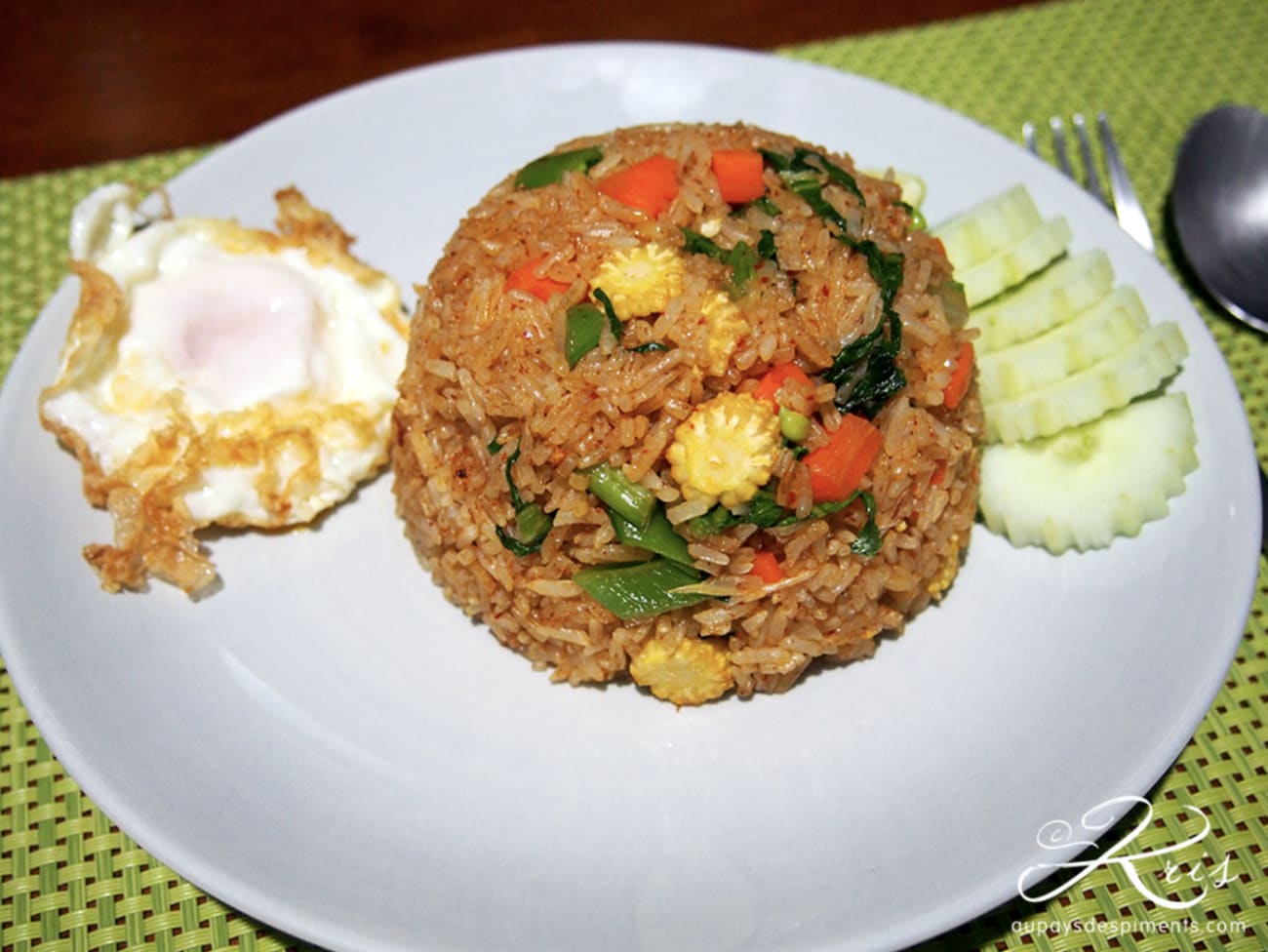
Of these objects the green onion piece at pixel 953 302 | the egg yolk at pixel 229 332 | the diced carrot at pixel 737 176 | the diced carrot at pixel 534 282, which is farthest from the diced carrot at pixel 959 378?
the egg yolk at pixel 229 332

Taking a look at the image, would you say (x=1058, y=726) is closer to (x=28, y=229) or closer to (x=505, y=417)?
(x=505, y=417)

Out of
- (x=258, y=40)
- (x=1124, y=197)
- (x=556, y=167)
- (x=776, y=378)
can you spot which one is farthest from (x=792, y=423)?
(x=258, y=40)

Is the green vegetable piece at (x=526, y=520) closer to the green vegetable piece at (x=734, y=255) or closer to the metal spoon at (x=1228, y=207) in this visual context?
the green vegetable piece at (x=734, y=255)

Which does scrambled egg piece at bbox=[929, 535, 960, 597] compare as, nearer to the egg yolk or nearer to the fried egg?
the fried egg

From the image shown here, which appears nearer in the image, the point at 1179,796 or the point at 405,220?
the point at 1179,796

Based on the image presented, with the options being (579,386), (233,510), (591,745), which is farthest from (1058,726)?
(233,510)

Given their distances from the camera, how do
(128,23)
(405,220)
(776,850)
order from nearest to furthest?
(776,850) < (405,220) < (128,23)
